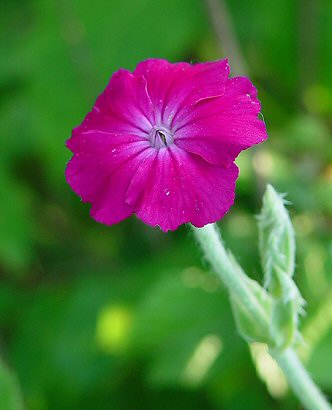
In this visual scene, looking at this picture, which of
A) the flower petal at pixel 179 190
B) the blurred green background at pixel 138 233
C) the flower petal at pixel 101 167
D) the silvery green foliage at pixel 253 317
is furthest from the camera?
the blurred green background at pixel 138 233

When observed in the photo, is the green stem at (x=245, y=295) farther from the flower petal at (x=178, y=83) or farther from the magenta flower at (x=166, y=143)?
the flower petal at (x=178, y=83)

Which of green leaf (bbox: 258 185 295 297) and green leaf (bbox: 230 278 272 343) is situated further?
green leaf (bbox: 230 278 272 343)

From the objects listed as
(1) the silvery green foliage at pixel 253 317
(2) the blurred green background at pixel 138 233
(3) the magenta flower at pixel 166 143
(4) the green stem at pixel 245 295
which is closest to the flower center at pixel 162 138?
(3) the magenta flower at pixel 166 143

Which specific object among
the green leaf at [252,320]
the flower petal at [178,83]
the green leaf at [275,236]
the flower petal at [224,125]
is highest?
the flower petal at [178,83]

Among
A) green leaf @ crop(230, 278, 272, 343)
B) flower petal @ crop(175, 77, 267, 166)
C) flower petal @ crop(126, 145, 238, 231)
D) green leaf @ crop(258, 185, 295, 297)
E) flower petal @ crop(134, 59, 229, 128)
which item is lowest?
green leaf @ crop(230, 278, 272, 343)

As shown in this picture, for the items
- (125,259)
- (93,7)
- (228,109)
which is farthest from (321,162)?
(228,109)

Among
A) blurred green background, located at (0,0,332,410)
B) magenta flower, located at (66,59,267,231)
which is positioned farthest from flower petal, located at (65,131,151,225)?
blurred green background, located at (0,0,332,410)

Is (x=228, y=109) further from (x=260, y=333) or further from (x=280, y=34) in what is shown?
(x=280, y=34)

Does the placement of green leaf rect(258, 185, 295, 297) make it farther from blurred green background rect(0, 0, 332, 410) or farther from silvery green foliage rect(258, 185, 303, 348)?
blurred green background rect(0, 0, 332, 410)
